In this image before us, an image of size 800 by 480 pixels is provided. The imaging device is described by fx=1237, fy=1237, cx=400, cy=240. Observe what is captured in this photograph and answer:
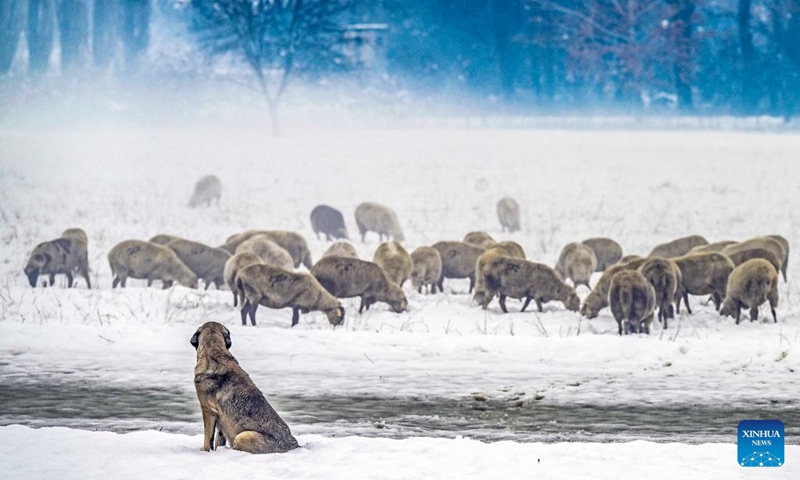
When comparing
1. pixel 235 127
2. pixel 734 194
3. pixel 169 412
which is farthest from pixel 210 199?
pixel 169 412

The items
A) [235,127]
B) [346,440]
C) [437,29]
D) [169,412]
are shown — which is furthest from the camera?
[235,127]

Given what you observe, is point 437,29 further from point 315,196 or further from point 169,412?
point 169,412

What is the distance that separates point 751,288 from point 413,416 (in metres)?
4.02

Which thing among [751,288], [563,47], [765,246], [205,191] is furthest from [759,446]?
[563,47]

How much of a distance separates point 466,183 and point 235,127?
9.66 m

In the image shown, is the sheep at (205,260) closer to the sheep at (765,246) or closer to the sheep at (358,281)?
the sheep at (358,281)

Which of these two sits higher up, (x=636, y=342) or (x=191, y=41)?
(x=191, y=41)

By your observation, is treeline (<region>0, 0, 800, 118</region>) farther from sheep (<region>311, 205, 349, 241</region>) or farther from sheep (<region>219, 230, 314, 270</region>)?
sheep (<region>219, 230, 314, 270</region>)

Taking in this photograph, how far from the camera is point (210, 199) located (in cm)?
1998

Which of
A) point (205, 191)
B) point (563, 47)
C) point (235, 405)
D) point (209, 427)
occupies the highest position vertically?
point (563, 47)

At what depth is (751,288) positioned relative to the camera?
33.1 feet

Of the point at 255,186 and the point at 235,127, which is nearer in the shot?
the point at 255,186

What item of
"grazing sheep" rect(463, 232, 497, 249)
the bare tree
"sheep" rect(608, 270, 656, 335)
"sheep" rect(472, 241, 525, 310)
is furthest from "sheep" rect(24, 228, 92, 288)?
the bare tree

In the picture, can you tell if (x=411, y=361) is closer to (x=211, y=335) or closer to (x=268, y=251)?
(x=268, y=251)
